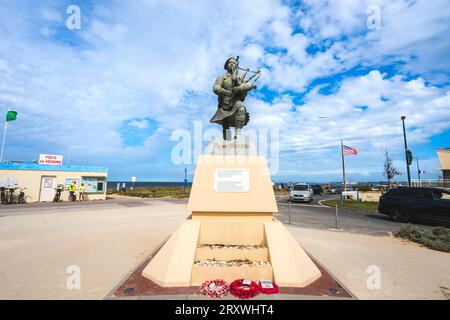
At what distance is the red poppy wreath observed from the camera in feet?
11.9

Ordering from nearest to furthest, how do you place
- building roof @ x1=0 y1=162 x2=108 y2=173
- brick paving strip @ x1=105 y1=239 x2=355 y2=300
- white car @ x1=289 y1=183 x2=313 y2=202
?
brick paving strip @ x1=105 y1=239 x2=355 y2=300
building roof @ x1=0 y1=162 x2=108 y2=173
white car @ x1=289 y1=183 x2=313 y2=202

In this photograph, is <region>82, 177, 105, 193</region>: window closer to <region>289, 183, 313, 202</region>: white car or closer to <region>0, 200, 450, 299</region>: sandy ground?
<region>0, 200, 450, 299</region>: sandy ground

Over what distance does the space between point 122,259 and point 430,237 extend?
9.36 metres

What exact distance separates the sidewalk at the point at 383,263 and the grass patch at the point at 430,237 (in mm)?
316

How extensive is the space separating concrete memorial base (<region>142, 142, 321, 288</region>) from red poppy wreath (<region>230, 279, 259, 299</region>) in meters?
0.28

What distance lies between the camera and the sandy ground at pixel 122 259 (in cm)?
408

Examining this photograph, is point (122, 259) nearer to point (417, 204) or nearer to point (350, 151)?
point (417, 204)

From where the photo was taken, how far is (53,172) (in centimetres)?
1955

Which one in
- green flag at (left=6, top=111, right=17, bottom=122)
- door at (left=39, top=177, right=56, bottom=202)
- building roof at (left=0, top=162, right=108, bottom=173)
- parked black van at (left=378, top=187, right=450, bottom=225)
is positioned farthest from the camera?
green flag at (left=6, top=111, right=17, bottom=122)

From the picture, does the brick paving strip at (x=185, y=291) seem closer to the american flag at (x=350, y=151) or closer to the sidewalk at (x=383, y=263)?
the sidewalk at (x=383, y=263)

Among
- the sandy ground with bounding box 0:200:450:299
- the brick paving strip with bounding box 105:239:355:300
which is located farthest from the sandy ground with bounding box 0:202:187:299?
the brick paving strip with bounding box 105:239:355:300

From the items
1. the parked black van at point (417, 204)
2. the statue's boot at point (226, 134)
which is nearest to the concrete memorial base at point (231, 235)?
the statue's boot at point (226, 134)
